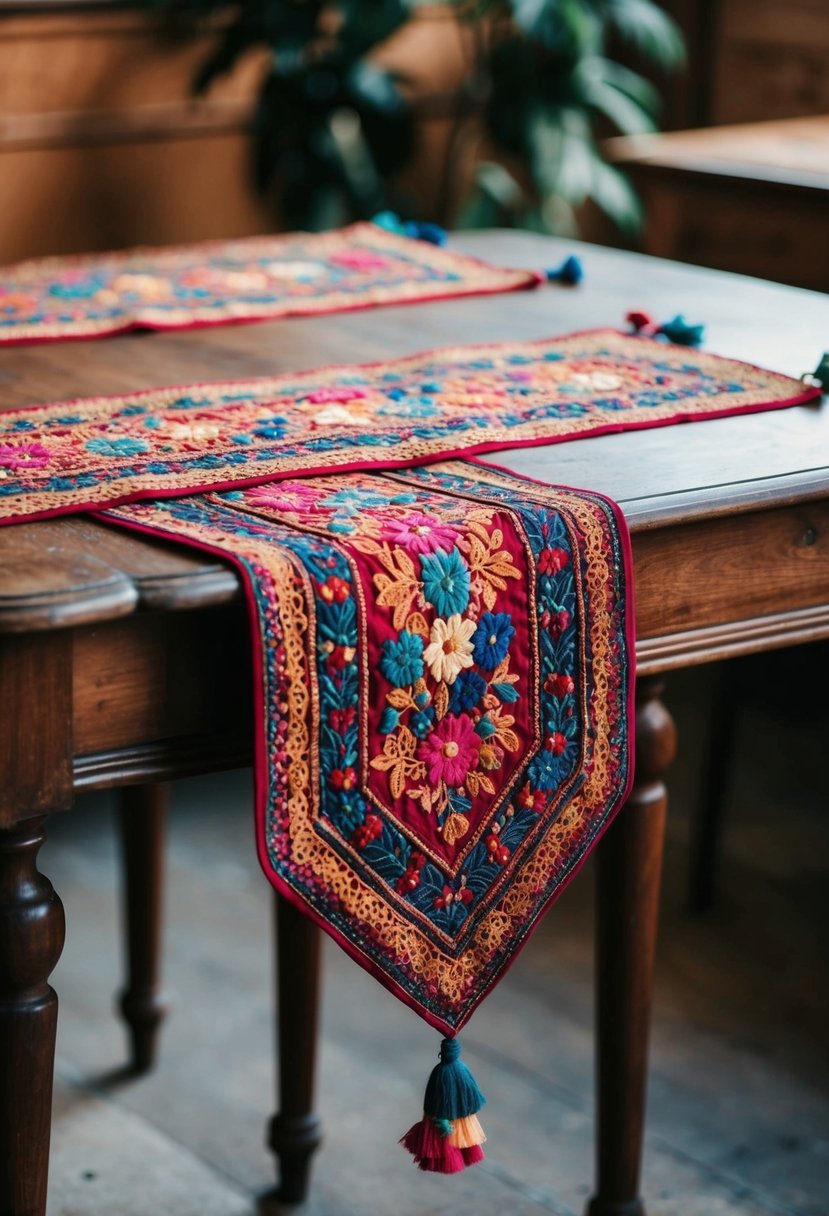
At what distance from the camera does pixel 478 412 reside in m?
1.50

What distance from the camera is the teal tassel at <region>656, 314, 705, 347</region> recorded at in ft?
5.73

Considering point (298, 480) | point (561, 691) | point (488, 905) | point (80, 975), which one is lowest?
point (80, 975)

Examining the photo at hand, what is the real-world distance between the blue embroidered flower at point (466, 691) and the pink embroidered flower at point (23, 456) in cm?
37

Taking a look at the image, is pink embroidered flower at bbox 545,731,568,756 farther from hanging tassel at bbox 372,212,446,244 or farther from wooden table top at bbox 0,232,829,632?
hanging tassel at bbox 372,212,446,244

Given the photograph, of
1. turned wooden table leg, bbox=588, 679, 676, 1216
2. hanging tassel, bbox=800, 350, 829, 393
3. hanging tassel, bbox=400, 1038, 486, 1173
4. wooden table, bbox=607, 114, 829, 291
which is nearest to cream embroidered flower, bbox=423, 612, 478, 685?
hanging tassel, bbox=400, 1038, 486, 1173

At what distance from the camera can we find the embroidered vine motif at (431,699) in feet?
3.78

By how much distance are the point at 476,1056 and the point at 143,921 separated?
1.54 ft

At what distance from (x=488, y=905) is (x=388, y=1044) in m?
1.05

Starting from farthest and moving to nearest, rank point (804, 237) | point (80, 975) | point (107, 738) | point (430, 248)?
point (804, 237) < point (80, 975) < point (430, 248) < point (107, 738)

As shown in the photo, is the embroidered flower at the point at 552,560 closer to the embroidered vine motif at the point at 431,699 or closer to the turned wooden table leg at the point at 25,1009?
the embroidered vine motif at the point at 431,699

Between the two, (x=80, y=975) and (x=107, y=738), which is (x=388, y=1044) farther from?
(x=107, y=738)

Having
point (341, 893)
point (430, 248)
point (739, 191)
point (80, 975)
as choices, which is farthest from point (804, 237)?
point (341, 893)

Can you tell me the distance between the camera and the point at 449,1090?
4.20 feet

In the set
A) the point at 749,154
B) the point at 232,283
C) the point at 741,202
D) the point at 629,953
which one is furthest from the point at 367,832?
the point at 749,154
